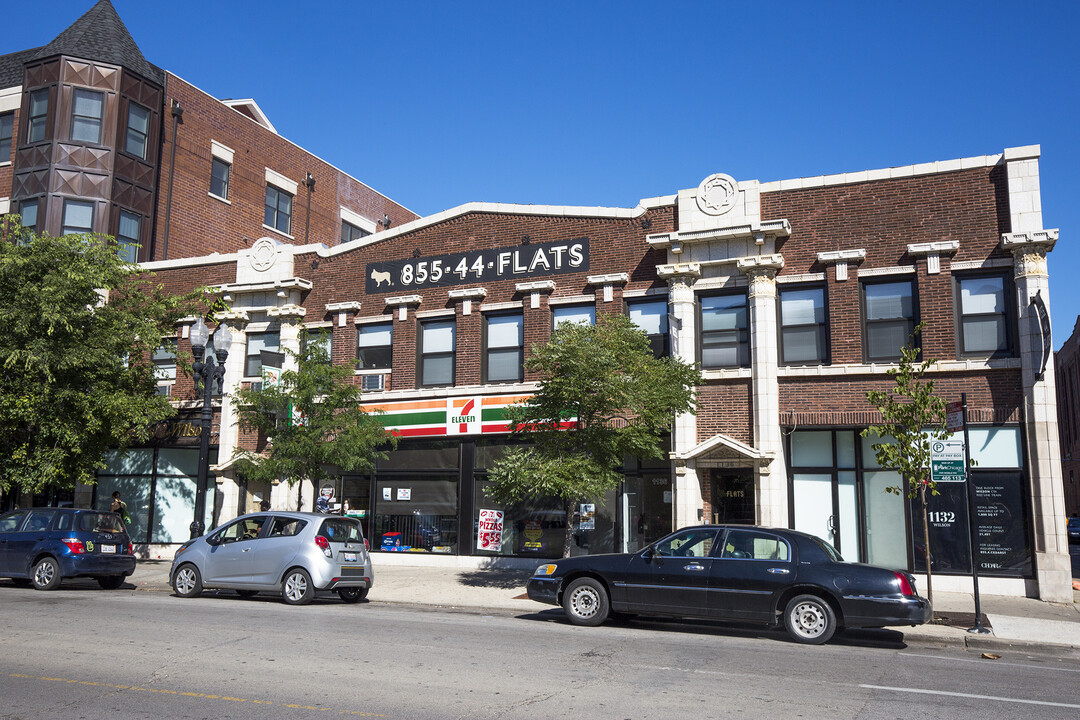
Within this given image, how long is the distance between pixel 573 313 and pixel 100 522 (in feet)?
36.2

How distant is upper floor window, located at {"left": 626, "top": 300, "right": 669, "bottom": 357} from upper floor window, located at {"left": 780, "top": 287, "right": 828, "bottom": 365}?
103 inches

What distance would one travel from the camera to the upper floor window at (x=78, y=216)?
2694 centimetres

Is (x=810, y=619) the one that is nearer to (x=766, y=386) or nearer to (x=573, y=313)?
(x=766, y=386)

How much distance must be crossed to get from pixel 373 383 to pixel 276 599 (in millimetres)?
8148

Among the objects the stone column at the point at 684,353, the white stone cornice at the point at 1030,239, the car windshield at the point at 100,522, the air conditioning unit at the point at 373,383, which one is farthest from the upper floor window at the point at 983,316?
the car windshield at the point at 100,522

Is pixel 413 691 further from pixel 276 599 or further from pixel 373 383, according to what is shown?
pixel 373 383

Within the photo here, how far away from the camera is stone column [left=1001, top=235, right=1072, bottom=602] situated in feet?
52.6

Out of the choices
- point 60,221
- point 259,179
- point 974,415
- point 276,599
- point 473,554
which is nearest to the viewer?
point 276,599

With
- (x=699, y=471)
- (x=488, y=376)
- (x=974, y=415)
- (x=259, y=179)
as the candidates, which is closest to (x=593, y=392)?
(x=699, y=471)

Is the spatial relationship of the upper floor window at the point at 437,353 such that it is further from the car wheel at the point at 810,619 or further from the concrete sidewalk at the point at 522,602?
the car wheel at the point at 810,619

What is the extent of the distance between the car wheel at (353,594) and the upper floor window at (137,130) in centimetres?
1927

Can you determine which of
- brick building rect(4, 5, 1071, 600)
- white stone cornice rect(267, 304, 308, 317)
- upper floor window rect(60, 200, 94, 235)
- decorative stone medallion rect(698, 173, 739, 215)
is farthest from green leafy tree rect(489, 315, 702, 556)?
upper floor window rect(60, 200, 94, 235)

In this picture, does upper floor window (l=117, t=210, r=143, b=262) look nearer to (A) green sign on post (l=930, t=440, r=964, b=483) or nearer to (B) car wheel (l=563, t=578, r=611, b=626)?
(B) car wheel (l=563, t=578, r=611, b=626)

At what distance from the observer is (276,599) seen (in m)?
15.7
